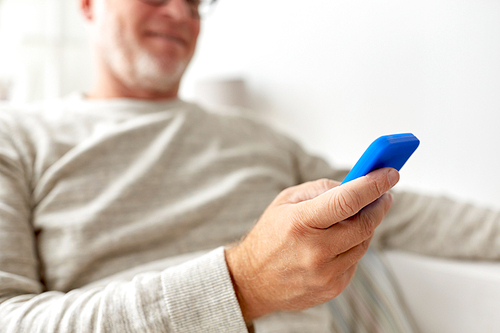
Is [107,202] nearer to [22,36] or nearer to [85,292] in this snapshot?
[85,292]

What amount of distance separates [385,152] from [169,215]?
47cm

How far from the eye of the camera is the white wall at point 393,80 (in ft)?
3.02

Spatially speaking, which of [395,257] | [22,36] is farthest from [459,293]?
[22,36]

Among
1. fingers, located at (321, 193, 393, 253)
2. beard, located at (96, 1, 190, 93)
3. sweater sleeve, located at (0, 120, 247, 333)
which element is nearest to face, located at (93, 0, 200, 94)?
beard, located at (96, 1, 190, 93)

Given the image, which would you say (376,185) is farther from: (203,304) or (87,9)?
(87,9)

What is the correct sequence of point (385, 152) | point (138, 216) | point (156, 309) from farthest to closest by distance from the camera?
point (138, 216) → point (156, 309) → point (385, 152)

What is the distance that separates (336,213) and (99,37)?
842 millimetres

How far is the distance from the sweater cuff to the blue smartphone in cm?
21

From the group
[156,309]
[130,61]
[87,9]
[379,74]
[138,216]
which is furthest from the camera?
[379,74]

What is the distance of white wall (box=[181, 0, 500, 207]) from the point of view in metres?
0.92

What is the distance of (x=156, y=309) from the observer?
44cm

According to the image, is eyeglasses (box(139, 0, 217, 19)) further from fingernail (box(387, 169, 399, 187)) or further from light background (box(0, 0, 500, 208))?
fingernail (box(387, 169, 399, 187))

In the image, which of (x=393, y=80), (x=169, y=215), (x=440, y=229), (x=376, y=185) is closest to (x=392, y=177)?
(x=376, y=185)

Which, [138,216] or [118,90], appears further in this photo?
[118,90]
